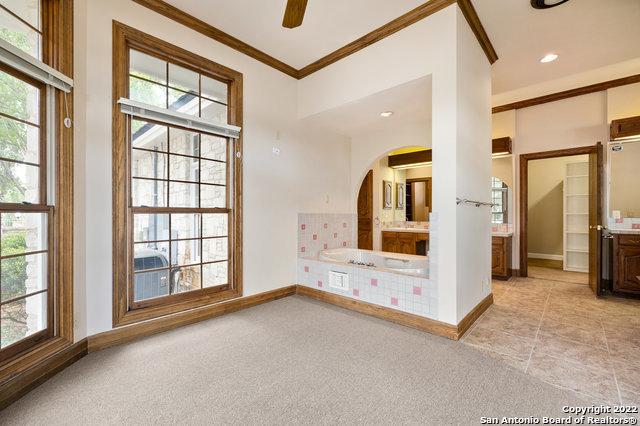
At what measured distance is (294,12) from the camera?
1.72m

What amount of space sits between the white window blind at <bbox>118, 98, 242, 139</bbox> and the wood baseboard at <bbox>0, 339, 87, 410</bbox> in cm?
180

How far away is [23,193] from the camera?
1.75 metres

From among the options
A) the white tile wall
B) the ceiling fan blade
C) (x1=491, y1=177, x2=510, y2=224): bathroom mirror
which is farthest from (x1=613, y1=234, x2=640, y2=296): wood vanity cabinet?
the ceiling fan blade

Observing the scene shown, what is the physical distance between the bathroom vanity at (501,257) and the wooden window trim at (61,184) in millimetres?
5160

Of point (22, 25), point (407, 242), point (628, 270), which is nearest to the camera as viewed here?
point (22, 25)

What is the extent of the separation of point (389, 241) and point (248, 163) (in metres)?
3.67

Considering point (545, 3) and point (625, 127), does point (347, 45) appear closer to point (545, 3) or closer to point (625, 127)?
point (545, 3)

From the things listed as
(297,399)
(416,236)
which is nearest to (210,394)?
(297,399)

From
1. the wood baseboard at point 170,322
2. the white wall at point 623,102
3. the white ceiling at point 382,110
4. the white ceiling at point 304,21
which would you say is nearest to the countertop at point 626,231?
the white wall at point 623,102

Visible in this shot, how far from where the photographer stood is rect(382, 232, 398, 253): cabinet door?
576cm

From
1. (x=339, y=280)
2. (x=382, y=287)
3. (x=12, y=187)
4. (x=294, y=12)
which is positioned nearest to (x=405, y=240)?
(x=339, y=280)

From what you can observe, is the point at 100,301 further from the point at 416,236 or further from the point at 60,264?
the point at 416,236

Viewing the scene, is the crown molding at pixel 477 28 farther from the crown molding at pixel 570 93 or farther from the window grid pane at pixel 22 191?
the window grid pane at pixel 22 191

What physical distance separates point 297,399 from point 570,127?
16.9 feet
